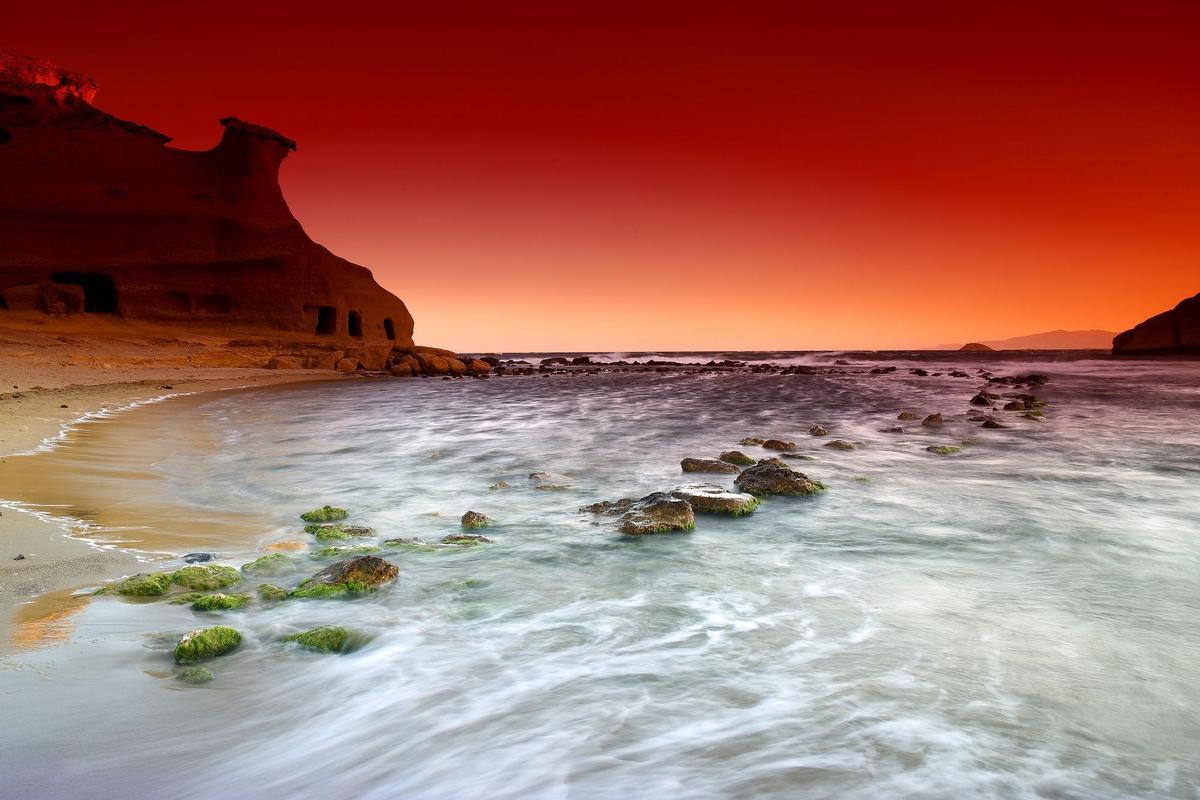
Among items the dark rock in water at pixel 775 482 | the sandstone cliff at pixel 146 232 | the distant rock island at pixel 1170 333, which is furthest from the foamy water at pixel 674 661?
the distant rock island at pixel 1170 333

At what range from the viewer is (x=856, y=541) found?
6758 millimetres

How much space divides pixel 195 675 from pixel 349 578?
4.99 feet

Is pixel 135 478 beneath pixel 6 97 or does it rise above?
beneath

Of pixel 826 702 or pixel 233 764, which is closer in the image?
pixel 233 764

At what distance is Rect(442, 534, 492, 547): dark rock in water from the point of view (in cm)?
644

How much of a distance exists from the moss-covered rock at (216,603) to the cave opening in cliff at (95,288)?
40.1m

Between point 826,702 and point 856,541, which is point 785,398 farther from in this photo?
point 826,702

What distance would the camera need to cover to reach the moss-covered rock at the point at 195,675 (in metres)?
3.63

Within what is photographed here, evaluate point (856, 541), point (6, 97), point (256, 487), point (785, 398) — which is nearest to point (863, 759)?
point (856, 541)

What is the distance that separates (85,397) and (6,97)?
Answer: 36.7 m

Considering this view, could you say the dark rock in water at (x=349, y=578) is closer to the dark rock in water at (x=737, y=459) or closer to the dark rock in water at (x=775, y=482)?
the dark rock in water at (x=775, y=482)

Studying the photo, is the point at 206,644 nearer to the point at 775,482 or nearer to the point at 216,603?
the point at 216,603

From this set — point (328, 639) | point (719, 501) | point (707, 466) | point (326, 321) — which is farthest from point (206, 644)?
point (326, 321)

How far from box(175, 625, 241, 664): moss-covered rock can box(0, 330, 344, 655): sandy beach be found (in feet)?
2.58
